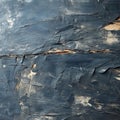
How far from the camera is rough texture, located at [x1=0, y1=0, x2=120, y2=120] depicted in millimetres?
1219

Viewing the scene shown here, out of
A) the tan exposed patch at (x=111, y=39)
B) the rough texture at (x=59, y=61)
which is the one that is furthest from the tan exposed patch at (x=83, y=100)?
the tan exposed patch at (x=111, y=39)

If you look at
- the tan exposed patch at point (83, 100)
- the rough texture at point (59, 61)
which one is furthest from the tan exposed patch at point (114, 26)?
the tan exposed patch at point (83, 100)

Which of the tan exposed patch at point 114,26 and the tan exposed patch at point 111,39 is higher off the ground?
the tan exposed patch at point 114,26

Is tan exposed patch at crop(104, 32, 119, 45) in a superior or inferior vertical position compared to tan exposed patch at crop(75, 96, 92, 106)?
superior

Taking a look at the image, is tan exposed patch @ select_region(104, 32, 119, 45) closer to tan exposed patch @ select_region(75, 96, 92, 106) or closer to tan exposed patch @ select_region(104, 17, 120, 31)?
tan exposed patch @ select_region(104, 17, 120, 31)

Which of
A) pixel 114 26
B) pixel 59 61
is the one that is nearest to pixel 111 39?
pixel 114 26

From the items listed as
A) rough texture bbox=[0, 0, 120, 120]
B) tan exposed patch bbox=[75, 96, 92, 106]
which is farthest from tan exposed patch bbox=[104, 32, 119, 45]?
tan exposed patch bbox=[75, 96, 92, 106]

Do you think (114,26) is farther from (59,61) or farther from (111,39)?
(59,61)

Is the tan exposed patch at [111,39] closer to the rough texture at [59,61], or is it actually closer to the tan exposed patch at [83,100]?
the rough texture at [59,61]

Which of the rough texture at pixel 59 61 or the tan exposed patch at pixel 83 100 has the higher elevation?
the rough texture at pixel 59 61

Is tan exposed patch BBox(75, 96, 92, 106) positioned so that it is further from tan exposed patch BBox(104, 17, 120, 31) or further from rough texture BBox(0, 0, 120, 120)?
tan exposed patch BBox(104, 17, 120, 31)

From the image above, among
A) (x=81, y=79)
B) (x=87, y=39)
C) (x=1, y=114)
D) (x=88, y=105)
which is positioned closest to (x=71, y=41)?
(x=87, y=39)

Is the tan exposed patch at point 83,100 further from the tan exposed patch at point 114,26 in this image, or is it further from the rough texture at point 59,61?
the tan exposed patch at point 114,26

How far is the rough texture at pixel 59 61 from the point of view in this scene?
1.22 meters
